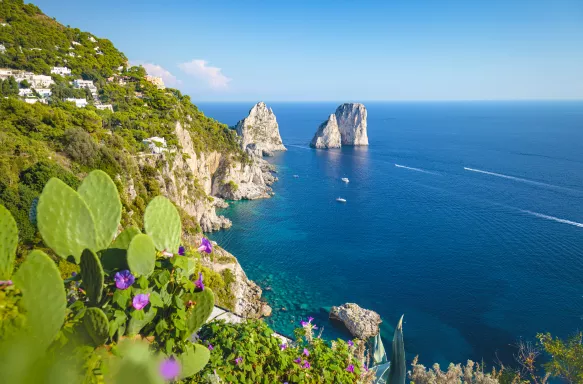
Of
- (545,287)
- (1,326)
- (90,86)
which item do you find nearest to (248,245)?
(90,86)

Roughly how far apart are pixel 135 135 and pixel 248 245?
13518 millimetres

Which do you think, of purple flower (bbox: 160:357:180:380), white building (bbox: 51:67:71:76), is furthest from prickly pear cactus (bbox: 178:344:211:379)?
white building (bbox: 51:67:71:76)

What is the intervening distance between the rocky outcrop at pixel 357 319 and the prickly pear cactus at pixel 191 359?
18.2m

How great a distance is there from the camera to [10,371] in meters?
1.32

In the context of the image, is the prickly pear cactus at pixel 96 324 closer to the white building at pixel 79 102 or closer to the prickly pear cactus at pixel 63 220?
the prickly pear cactus at pixel 63 220

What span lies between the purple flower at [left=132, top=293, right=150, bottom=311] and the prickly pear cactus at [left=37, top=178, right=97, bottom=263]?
0.66m

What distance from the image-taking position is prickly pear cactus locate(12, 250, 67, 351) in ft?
6.37

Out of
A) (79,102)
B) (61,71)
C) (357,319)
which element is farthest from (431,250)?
(61,71)

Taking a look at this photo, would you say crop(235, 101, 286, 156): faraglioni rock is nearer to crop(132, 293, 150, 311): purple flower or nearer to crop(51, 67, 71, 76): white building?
crop(51, 67, 71, 76): white building

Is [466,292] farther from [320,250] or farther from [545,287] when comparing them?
[320,250]

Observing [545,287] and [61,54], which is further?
[61,54]

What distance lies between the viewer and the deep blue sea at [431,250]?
21188mm

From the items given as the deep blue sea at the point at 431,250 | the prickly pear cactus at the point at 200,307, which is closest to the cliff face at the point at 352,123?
the deep blue sea at the point at 431,250

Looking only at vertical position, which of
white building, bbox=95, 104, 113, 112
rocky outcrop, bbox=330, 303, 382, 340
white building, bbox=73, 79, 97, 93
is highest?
white building, bbox=73, 79, 97, 93
